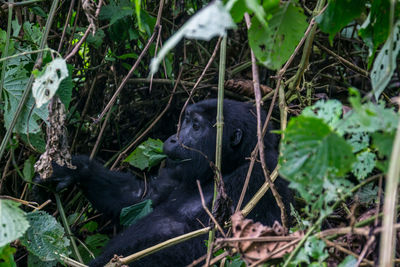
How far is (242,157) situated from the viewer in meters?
3.27

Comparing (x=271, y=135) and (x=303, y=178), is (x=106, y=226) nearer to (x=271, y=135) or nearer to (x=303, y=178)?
(x=271, y=135)

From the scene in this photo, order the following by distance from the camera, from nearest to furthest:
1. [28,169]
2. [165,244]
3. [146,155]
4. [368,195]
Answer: [165,244]
[368,195]
[28,169]
[146,155]

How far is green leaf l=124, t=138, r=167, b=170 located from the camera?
3520mm

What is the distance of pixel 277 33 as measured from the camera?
167 cm

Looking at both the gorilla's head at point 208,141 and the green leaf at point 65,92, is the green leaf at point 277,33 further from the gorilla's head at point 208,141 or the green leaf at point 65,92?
the gorilla's head at point 208,141

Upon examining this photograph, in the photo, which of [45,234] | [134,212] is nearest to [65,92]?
[45,234]

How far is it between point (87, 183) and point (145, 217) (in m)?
0.47

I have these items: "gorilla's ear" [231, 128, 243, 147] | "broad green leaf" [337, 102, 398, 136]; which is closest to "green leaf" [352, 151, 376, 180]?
"broad green leaf" [337, 102, 398, 136]

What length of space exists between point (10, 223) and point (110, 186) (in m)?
1.93

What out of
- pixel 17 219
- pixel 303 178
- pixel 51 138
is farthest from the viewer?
pixel 51 138

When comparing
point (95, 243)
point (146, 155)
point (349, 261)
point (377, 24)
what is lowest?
point (95, 243)

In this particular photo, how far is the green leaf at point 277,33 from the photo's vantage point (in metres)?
1.63

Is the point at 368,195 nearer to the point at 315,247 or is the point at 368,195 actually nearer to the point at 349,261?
the point at 349,261

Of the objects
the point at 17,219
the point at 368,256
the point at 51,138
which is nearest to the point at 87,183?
the point at 51,138
